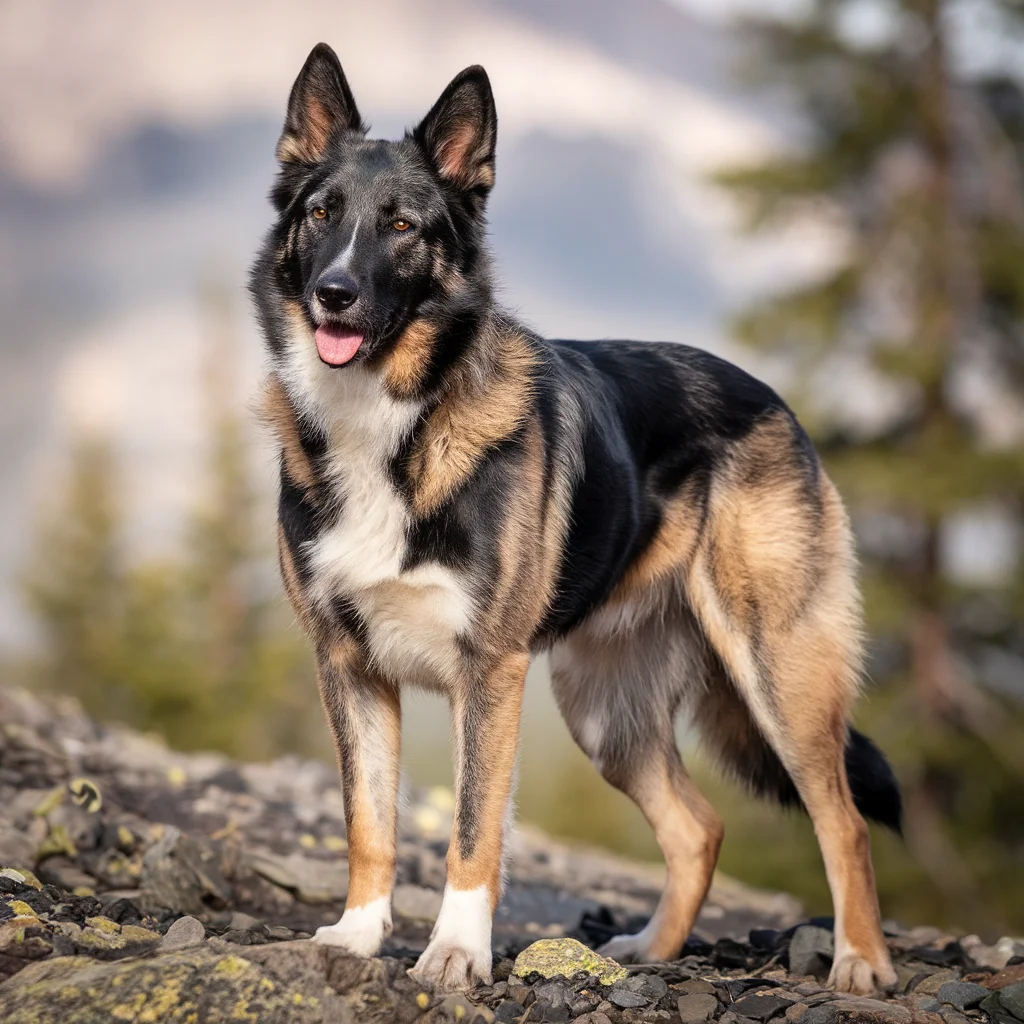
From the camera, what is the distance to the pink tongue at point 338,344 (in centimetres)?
420

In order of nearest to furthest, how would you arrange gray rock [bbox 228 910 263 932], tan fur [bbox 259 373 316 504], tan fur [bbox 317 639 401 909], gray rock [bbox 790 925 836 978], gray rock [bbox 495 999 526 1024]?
1. gray rock [bbox 495 999 526 1024]
2. tan fur [bbox 317 639 401 909]
3. tan fur [bbox 259 373 316 504]
4. gray rock [bbox 228 910 263 932]
5. gray rock [bbox 790 925 836 978]

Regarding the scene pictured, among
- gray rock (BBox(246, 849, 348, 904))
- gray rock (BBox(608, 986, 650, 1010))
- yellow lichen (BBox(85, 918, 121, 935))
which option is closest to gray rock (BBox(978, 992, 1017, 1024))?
gray rock (BBox(608, 986, 650, 1010))

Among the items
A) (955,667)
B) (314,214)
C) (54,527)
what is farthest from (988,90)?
(54,527)

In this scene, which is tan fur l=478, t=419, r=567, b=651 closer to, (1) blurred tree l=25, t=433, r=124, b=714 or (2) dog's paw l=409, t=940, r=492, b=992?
(2) dog's paw l=409, t=940, r=492, b=992

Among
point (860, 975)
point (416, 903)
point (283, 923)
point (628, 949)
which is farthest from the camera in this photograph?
point (416, 903)

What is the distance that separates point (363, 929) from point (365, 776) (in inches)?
19.4

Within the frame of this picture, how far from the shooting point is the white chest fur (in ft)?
13.8

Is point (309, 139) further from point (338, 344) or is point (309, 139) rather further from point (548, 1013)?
point (548, 1013)

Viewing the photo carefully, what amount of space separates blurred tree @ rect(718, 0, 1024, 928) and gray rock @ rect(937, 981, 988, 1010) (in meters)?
11.1

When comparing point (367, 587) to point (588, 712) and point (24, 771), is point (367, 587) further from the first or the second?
point (24, 771)

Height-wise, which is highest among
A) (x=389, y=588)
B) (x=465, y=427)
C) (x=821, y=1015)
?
(x=465, y=427)

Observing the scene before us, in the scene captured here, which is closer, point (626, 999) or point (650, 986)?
point (626, 999)

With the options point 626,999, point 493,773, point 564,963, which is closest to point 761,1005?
point 626,999

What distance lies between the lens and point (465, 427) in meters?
4.37
